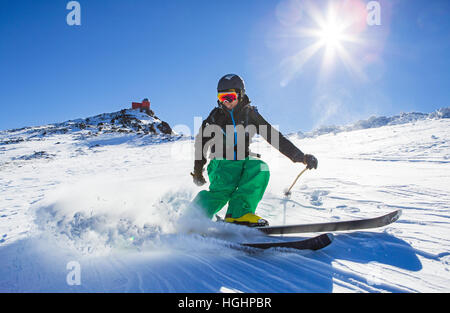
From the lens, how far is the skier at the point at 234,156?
2.64 meters

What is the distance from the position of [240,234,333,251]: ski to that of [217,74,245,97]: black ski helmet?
76.8 inches

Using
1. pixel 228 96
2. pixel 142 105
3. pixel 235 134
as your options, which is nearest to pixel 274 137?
pixel 235 134

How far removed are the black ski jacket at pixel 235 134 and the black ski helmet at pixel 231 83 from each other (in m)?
0.17

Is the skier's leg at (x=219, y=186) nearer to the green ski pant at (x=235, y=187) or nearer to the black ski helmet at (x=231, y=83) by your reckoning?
the green ski pant at (x=235, y=187)

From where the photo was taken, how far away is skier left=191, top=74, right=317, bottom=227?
8.65ft

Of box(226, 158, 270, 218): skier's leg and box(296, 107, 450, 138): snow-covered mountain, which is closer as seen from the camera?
box(226, 158, 270, 218): skier's leg

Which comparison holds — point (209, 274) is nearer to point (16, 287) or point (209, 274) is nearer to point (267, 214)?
point (16, 287)

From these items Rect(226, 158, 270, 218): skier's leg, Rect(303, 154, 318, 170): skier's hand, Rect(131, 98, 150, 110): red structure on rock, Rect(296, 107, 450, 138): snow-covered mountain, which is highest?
Rect(131, 98, 150, 110): red structure on rock

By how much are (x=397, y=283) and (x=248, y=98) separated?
246 cm

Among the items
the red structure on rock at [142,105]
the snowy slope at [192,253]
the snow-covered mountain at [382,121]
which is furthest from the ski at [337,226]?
the red structure on rock at [142,105]

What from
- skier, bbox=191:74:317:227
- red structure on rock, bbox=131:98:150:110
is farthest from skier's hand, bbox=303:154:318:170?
red structure on rock, bbox=131:98:150:110

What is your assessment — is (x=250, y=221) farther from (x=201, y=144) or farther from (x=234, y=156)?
(x=201, y=144)

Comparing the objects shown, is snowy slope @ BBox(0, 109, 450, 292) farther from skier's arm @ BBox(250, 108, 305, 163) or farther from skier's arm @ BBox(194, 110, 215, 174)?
skier's arm @ BBox(250, 108, 305, 163)
